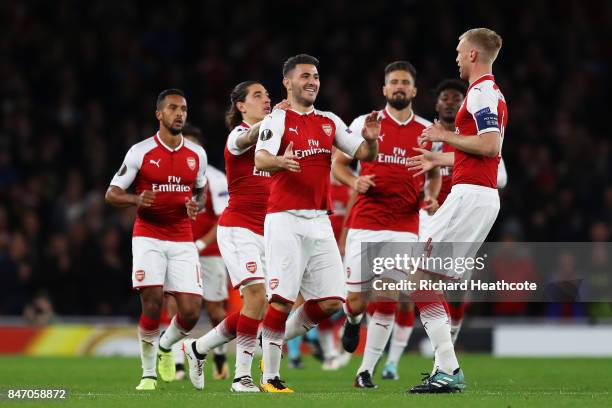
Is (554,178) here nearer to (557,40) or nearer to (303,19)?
(557,40)

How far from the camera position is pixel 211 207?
13.4 metres

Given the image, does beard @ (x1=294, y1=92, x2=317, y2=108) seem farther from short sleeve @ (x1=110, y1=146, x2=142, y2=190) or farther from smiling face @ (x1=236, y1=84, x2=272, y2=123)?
short sleeve @ (x1=110, y1=146, x2=142, y2=190)

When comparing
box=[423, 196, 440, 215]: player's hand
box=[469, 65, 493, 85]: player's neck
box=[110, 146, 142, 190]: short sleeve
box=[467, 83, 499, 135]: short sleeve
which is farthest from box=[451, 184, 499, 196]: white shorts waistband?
box=[110, 146, 142, 190]: short sleeve

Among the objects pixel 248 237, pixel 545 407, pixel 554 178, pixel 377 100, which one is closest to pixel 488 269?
pixel 554 178

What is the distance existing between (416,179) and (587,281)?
6839 mm

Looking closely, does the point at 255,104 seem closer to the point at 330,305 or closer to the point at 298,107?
the point at 298,107

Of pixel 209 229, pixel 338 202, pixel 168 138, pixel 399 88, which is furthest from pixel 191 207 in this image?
pixel 338 202

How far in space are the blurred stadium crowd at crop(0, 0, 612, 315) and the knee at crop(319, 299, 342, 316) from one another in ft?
28.7

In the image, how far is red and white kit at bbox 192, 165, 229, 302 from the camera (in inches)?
517

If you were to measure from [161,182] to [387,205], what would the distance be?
2.13 meters

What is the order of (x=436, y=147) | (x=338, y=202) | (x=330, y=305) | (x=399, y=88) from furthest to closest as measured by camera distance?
(x=338, y=202) < (x=436, y=147) < (x=399, y=88) < (x=330, y=305)

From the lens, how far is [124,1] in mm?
23578

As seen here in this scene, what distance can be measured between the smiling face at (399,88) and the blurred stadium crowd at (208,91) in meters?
7.12

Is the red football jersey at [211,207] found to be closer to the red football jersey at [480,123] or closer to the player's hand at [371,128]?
the player's hand at [371,128]
